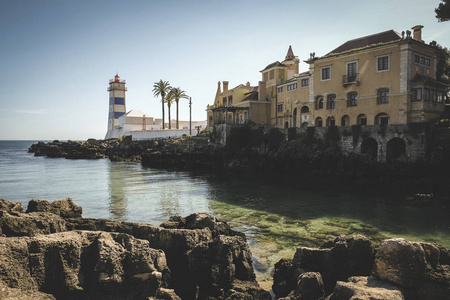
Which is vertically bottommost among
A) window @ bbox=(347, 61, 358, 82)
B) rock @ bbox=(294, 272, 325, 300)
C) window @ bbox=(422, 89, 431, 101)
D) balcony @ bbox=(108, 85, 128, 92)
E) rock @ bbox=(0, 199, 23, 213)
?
rock @ bbox=(294, 272, 325, 300)

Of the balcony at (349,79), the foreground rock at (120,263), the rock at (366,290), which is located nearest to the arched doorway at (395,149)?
the balcony at (349,79)

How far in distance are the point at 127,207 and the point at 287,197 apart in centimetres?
1278

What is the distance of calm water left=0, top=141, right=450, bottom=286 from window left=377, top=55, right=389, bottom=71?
1752 cm

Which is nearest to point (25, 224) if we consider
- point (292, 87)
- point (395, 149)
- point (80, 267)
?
point (80, 267)

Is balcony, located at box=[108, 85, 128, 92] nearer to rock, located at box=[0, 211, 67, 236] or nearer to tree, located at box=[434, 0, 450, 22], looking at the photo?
tree, located at box=[434, 0, 450, 22]

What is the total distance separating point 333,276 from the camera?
28.5 ft

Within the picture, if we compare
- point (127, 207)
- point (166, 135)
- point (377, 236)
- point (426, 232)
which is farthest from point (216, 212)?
point (166, 135)

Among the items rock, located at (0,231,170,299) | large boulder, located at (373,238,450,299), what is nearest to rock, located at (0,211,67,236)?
rock, located at (0,231,170,299)

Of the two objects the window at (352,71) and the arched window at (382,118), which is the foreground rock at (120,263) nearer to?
the arched window at (382,118)

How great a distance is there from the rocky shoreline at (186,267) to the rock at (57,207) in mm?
1930

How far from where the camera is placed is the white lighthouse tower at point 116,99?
3578 inches

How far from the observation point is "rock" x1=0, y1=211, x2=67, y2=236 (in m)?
9.14

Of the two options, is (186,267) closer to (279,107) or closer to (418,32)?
(418,32)

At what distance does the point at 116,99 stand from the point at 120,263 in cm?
9036
